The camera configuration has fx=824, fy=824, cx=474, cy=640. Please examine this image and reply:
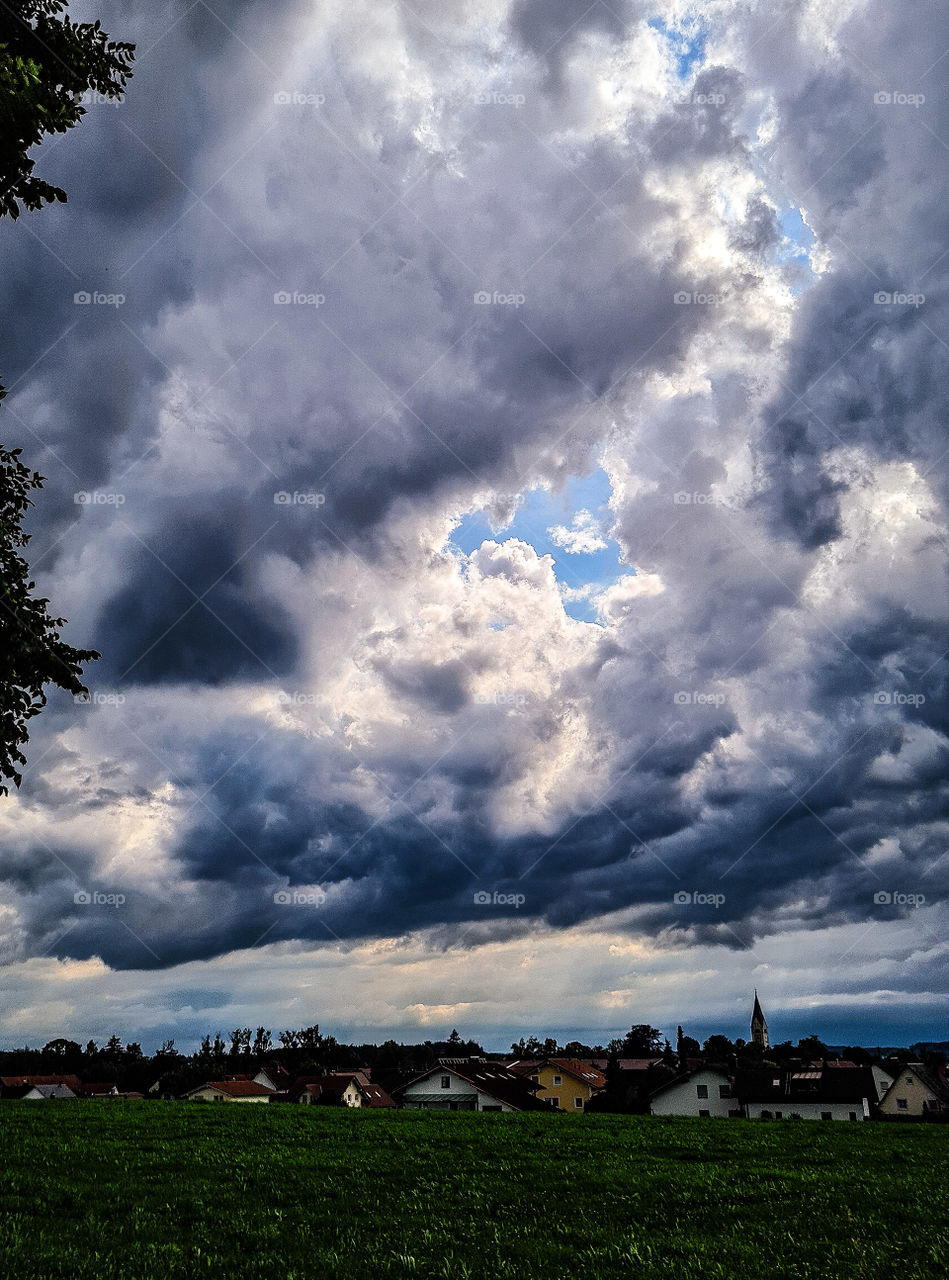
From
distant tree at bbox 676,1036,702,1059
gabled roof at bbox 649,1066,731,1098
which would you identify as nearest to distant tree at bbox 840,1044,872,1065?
distant tree at bbox 676,1036,702,1059

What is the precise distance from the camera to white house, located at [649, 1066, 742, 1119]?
8625cm

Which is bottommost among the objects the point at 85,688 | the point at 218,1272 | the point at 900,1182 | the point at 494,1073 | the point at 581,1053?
the point at 581,1053

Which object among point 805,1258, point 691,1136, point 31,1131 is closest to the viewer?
point 805,1258

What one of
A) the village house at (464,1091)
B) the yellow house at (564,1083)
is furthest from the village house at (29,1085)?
the yellow house at (564,1083)

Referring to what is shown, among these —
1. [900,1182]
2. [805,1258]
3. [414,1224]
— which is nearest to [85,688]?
[414,1224]

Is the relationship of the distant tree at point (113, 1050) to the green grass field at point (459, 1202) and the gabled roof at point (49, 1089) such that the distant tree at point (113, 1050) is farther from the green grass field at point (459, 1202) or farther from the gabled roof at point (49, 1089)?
the green grass field at point (459, 1202)

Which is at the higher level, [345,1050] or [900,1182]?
[900,1182]

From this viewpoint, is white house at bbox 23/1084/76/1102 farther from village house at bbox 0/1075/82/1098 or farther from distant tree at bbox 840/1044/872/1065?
distant tree at bbox 840/1044/872/1065

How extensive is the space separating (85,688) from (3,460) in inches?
168

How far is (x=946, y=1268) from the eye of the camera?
9438 millimetres

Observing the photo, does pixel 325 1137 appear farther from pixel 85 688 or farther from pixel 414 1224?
pixel 85 688

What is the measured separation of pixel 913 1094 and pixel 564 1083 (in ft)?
130

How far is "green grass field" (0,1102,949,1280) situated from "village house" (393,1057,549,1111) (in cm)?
6141

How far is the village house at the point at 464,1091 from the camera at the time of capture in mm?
76375
